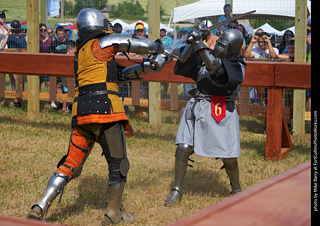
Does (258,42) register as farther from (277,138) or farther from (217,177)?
(217,177)

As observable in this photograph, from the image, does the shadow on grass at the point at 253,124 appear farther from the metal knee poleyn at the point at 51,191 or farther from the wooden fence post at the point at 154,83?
the metal knee poleyn at the point at 51,191

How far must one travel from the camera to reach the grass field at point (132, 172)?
4.21 meters

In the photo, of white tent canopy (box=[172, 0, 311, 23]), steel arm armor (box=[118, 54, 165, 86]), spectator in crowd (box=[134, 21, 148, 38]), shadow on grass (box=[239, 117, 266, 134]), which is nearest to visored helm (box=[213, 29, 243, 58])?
steel arm armor (box=[118, 54, 165, 86])

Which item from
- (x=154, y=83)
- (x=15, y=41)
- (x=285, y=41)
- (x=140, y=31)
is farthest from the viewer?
(x=15, y=41)

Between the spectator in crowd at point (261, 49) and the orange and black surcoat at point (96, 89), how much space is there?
4.83 meters

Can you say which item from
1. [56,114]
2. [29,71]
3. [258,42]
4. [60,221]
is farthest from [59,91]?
[60,221]

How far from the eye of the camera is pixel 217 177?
17.3ft

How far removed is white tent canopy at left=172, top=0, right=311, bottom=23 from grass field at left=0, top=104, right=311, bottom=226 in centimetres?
303

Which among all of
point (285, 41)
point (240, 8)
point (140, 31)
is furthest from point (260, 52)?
point (140, 31)

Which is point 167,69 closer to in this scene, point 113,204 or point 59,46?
point 113,204

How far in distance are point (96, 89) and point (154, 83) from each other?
162 inches

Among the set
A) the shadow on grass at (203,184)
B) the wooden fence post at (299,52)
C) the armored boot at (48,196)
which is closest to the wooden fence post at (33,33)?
the shadow on grass at (203,184)

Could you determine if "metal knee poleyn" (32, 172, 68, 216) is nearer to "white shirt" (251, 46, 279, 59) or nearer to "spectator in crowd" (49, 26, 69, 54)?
"white shirt" (251, 46, 279, 59)

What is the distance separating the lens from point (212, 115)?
14.2ft
